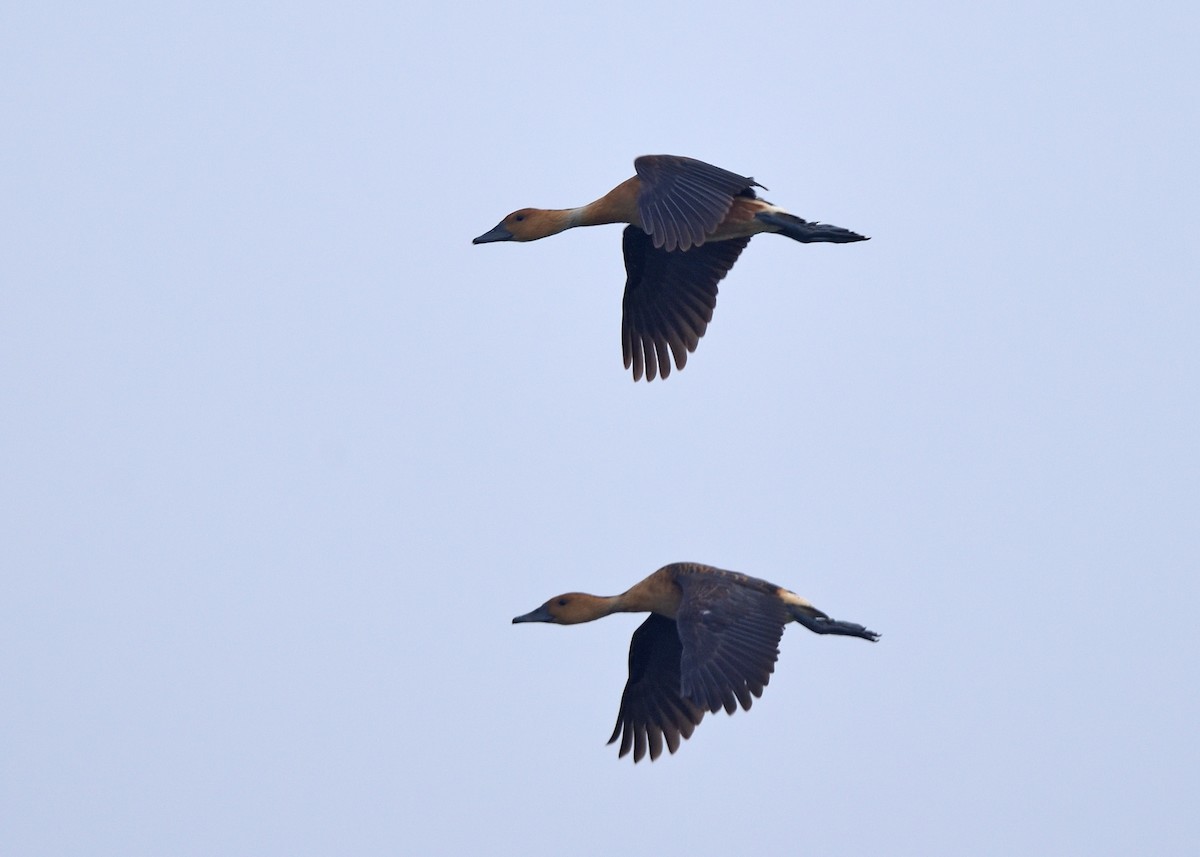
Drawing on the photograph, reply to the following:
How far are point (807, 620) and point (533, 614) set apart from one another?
2.37m

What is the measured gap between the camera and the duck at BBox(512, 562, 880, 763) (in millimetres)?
13945

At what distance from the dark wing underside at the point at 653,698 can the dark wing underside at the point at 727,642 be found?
3.34 ft

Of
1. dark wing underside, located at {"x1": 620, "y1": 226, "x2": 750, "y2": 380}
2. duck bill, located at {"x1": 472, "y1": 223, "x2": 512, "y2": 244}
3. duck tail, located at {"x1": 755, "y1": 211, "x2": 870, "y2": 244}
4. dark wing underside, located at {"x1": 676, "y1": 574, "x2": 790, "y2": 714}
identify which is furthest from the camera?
duck bill, located at {"x1": 472, "y1": 223, "x2": 512, "y2": 244}

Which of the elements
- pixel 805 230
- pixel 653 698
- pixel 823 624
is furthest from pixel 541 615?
pixel 805 230

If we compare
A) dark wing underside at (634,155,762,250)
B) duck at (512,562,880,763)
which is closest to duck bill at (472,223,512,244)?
dark wing underside at (634,155,762,250)

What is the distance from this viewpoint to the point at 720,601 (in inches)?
576

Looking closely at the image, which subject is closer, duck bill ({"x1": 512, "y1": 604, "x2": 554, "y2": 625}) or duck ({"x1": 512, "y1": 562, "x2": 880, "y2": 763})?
duck ({"x1": 512, "y1": 562, "x2": 880, "y2": 763})

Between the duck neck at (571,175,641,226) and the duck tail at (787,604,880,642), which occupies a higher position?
the duck neck at (571,175,641,226)

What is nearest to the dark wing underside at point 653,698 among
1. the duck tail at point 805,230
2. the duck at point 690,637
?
the duck at point 690,637

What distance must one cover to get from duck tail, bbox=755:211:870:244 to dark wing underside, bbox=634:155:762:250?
1.55 ft

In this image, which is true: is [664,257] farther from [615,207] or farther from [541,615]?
[541,615]

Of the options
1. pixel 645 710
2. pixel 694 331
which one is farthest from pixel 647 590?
pixel 694 331

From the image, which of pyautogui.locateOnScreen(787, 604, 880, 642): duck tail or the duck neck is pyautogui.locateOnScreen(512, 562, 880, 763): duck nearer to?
pyautogui.locateOnScreen(787, 604, 880, 642): duck tail

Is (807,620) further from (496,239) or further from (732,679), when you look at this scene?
(496,239)
